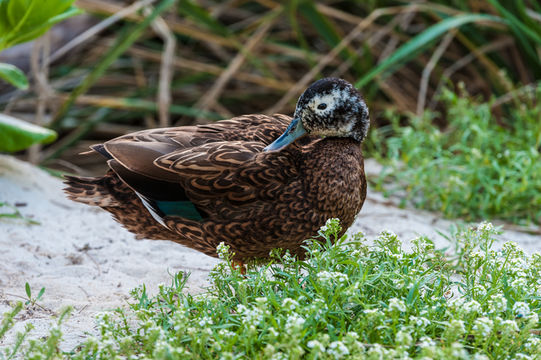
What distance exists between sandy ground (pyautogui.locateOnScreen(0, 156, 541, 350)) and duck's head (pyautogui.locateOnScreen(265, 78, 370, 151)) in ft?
1.87

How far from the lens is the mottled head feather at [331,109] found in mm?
2869

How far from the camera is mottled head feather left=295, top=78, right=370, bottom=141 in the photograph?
287 cm

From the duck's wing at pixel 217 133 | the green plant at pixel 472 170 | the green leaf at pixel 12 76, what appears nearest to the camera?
the duck's wing at pixel 217 133

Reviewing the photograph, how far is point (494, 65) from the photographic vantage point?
18.8ft

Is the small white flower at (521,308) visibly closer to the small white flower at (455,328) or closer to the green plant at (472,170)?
the small white flower at (455,328)

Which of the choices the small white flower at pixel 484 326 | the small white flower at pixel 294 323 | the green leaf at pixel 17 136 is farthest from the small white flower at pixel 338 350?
the green leaf at pixel 17 136

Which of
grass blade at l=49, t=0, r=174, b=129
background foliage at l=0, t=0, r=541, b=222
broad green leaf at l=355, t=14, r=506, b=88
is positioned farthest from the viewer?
background foliage at l=0, t=0, r=541, b=222

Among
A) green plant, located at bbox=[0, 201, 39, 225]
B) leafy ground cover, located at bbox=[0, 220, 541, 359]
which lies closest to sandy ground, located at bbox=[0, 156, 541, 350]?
green plant, located at bbox=[0, 201, 39, 225]

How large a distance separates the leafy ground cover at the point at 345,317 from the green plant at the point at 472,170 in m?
1.59

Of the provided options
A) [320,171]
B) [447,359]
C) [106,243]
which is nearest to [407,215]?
[320,171]

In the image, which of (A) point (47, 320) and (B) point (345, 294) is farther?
(A) point (47, 320)

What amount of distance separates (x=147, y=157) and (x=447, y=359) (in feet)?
5.16

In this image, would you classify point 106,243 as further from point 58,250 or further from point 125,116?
point 125,116

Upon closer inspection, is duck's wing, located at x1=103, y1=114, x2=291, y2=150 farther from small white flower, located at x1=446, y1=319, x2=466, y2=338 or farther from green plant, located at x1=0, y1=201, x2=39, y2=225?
Result: small white flower, located at x1=446, y1=319, x2=466, y2=338
